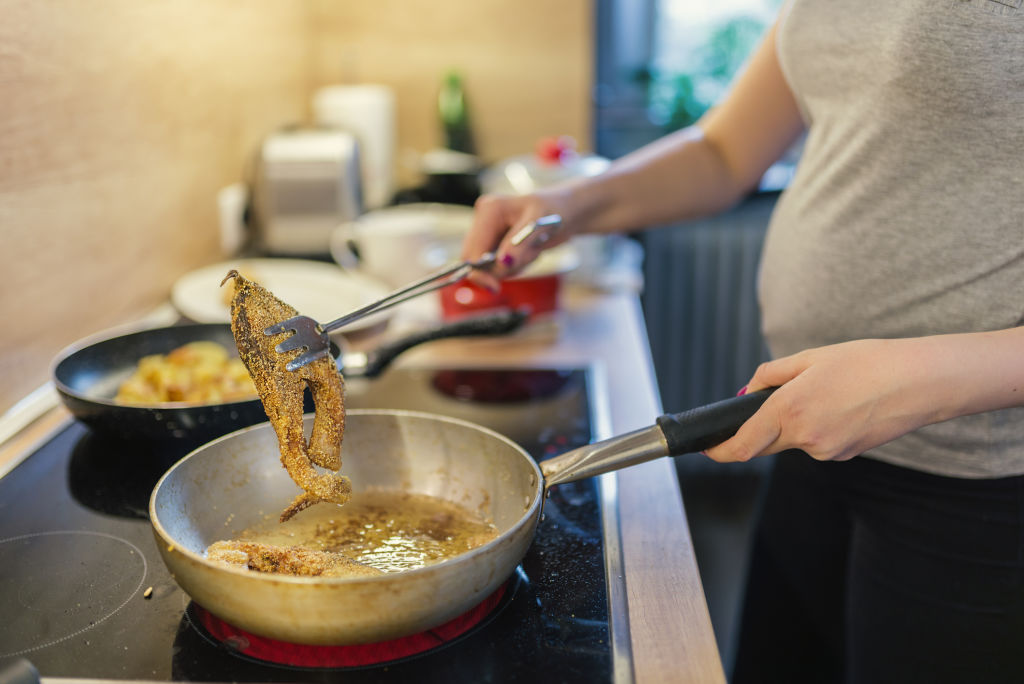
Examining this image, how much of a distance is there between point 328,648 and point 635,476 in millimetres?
404

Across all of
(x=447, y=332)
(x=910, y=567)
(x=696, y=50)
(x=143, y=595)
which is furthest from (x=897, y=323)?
(x=696, y=50)

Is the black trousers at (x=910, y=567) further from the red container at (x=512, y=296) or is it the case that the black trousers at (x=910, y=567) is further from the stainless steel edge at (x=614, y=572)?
the red container at (x=512, y=296)

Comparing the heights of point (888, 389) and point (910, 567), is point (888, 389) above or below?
above

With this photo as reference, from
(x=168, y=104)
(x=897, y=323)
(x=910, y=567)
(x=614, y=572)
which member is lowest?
(x=910, y=567)

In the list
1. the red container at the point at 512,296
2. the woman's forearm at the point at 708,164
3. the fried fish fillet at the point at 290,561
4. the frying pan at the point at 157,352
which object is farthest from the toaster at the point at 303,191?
the fried fish fillet at the point at 290,561

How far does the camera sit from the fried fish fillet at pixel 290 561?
2.16 feet

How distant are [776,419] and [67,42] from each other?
1.00m

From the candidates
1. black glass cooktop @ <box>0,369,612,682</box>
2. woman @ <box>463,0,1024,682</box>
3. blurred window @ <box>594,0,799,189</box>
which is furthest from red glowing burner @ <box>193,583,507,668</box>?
blurred window @ <box>594,0,799,189</box>

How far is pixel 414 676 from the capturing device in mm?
613

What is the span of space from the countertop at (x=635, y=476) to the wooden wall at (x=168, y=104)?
22 centimetres

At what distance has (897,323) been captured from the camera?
36.3 inches

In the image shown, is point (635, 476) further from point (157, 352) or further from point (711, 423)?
point (157, 352)

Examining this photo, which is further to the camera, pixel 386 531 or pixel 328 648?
pixel 386 531

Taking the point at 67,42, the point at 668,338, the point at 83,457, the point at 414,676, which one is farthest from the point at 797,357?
the point at 668,338
